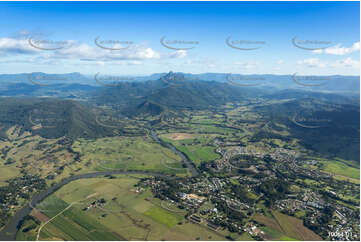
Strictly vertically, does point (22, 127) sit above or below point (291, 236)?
below

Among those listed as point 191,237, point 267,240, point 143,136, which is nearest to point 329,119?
point 143,136

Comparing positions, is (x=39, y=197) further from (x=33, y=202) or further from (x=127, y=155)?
(x=127, y=155)

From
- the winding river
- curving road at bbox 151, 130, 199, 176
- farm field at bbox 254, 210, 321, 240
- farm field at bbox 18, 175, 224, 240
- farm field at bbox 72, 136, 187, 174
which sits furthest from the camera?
farm field at bbox 72, 136, 187, 174

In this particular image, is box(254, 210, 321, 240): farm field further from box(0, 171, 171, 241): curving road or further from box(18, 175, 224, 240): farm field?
box(0, 171, 171, 241): curving road

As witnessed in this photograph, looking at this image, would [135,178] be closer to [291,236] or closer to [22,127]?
[291,236]

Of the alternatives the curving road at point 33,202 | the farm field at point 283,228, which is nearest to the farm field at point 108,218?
the curving road at point 33,202

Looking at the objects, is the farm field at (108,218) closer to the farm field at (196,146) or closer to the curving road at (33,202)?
the curving road at (33,202)

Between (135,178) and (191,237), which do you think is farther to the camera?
(135,178)

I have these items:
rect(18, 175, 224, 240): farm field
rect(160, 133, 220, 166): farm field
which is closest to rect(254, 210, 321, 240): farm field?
rect(18, 175, 224, 240): farm field
